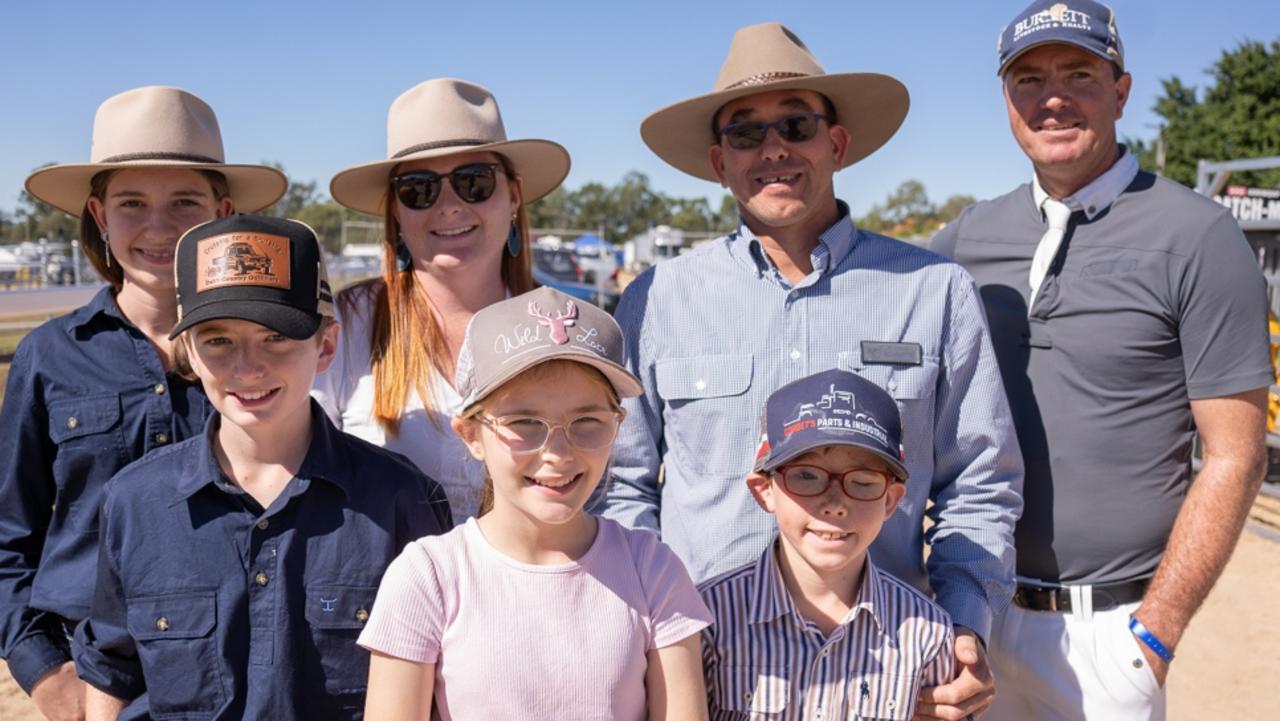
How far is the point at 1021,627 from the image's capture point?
2869 mm

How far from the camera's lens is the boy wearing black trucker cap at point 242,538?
6.69ft

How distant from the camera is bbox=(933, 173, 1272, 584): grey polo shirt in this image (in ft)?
8.62

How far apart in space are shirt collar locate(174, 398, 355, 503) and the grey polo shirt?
190 centimetres

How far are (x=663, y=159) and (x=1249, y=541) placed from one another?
7090mm

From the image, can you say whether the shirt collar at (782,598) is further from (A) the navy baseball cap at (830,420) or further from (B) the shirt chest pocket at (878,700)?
(A) the navy baseball cap at (830,420)

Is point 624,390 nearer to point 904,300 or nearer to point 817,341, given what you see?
point 817,341

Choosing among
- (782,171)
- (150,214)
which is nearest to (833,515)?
(782,171)

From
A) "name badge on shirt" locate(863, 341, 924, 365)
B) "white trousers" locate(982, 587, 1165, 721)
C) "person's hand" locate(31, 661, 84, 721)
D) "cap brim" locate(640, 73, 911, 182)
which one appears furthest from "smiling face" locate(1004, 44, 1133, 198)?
"person's hand" locate(31, 661, 84, 721)

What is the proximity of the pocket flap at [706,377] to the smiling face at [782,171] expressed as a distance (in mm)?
388

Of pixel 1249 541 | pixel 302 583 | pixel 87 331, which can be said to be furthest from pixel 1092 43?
pixel 1249 541

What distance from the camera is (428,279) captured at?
2859 millimetres

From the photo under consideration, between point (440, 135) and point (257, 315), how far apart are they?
982 mm

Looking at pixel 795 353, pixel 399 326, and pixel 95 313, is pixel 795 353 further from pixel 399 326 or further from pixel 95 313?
pixel 95 313

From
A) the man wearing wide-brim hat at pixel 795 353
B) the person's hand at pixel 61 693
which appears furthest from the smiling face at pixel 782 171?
the person's hand at pixel 61 693
